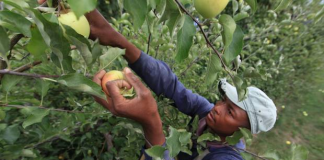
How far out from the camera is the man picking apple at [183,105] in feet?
2.77

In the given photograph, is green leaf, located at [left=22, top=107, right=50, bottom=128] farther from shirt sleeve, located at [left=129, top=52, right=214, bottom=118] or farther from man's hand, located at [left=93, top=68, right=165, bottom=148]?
shirt sleeve, located at [left=129, top=52, right=214, bottom=118]

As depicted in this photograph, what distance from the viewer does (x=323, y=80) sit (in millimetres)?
4145

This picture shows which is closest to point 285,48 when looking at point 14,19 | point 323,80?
point 323,80

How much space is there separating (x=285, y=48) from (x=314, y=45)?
550 millimetres

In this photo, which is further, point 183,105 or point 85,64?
point 183,105

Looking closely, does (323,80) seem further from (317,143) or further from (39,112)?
(39,112)

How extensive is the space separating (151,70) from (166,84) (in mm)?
130

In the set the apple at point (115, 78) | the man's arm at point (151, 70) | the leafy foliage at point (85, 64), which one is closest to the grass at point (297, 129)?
the leafy foliage at point (85, 64)

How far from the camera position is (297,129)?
339cm

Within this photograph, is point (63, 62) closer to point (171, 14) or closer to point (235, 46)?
point (171, 14)

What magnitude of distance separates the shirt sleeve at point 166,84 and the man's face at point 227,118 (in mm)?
152

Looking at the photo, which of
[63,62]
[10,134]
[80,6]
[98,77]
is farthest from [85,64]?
[10,134]

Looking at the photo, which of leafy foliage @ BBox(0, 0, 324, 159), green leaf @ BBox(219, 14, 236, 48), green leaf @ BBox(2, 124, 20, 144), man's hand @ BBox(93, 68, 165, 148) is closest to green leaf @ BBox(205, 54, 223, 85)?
leafy foliage @ BBox(0, 0, 324, 159)

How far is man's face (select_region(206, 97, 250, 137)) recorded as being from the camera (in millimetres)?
1175
